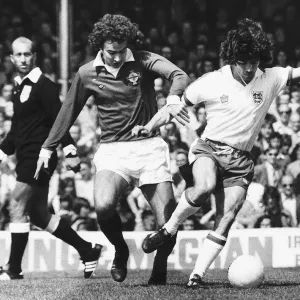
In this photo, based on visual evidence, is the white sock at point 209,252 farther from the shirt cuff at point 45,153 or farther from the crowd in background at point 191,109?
the crowd in background at point 191,109

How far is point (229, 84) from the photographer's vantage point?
8.55 m

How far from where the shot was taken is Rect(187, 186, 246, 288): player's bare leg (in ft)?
28.0

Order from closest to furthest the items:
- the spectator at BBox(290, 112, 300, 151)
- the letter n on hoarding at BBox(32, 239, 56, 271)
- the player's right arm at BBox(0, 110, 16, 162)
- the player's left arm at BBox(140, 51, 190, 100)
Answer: the player's left arm at BBox(140, 51, 190, 100) < the player's right arm at BBox(0, 110, 16, 162) < the letter n on hoarding at BBox(32, 239, 56, 271) < the spectator at BBox(290, 112, 300, 151)

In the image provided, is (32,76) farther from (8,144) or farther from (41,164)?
(41,164)

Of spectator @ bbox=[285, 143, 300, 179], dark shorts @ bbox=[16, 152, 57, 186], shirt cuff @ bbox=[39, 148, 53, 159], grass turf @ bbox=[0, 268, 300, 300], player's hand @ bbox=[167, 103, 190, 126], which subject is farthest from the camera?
spectator @ bbox=[285, 143, 300, 179]

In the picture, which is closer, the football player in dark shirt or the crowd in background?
the football player in dark shirt

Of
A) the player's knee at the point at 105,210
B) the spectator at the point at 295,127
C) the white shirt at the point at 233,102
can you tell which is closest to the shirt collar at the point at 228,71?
the white shirt at the point at 233,102

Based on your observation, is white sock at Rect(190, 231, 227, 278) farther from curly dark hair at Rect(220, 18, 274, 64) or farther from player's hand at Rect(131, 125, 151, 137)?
curly dark hair at Rect(220, 18, 274, 64)

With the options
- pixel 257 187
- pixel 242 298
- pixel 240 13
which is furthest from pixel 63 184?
pixel 240 13

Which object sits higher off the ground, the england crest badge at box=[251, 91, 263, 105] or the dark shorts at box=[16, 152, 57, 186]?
the england crest badge at box=[251, 91, 263, 105]

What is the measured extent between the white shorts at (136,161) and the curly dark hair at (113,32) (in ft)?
2.88

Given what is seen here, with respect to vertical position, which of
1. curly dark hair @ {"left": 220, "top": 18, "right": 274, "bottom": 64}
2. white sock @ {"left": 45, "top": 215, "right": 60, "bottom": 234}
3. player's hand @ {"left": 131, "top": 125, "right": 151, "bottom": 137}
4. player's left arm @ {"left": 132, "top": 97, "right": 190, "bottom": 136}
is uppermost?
curly dark hair @ {"left": 220, "top": 18, "right": 274, "bottom": 64}

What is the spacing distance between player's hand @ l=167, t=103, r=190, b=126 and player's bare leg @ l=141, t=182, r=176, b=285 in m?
0.79

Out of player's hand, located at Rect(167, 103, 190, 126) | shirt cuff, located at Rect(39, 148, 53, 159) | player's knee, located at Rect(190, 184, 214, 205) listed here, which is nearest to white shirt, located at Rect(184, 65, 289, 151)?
player's hand, located at Rect(167, 103, 190, 126)
